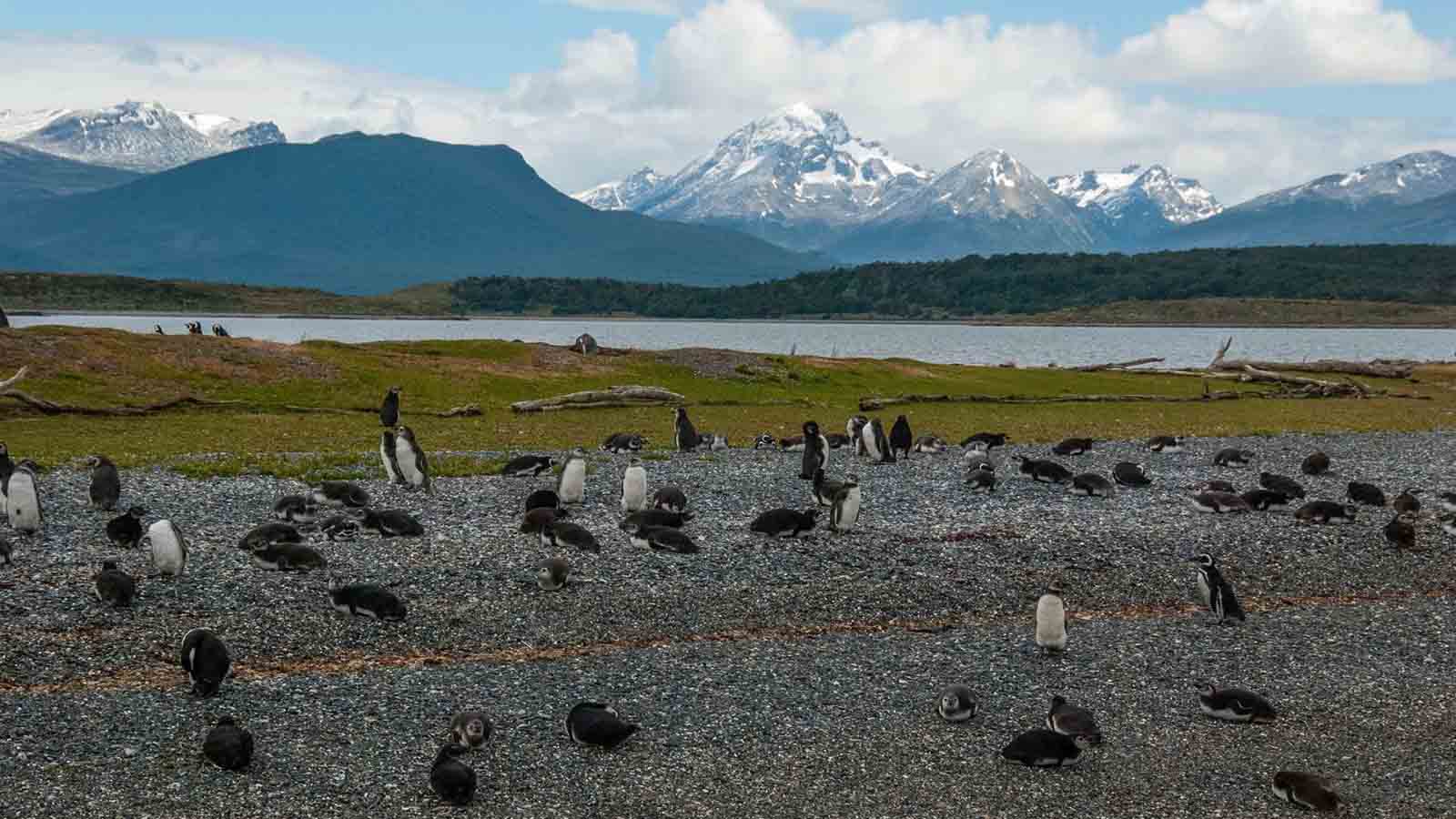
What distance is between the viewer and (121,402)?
34.0 metres

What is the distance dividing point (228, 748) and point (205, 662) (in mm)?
1903

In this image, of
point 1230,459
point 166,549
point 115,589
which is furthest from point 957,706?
point 1230,459

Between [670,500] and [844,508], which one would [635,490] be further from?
[844,508]

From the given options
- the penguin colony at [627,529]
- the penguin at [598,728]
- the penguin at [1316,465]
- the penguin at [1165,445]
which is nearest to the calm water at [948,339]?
the penguin at [1165,445]

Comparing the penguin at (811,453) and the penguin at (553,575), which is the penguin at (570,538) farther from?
the penguin at (811,453)

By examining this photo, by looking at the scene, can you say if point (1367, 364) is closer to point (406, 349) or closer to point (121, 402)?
point (406, 349)

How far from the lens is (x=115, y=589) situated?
14.4 m

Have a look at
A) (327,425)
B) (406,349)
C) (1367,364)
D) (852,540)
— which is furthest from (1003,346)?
(852,540)

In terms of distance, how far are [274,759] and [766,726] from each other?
14.2 feet

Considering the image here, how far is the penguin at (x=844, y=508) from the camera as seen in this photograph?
19.4 meters

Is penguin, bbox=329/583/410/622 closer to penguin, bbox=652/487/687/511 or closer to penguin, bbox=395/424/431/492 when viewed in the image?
penguin, bbox=652/487/687/511

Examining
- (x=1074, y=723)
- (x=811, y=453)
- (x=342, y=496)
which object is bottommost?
(x=1074, y=723)

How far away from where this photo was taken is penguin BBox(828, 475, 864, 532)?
762 inches

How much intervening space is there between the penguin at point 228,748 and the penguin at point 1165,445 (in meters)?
23.7
